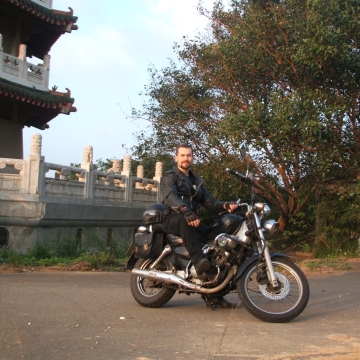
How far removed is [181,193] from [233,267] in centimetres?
96

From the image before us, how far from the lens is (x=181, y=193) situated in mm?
6008

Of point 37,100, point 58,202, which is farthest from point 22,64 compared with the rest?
point 58,202

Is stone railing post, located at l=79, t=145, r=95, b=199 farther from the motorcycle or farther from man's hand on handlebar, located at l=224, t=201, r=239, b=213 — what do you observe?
man's hand on handlebar, located at l=224, t=201, r=239, b=213

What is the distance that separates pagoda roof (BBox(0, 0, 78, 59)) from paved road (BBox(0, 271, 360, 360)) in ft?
37.7

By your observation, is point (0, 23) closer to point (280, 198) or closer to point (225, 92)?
point (225, 92)

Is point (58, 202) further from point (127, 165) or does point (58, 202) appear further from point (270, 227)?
point (270, 227)

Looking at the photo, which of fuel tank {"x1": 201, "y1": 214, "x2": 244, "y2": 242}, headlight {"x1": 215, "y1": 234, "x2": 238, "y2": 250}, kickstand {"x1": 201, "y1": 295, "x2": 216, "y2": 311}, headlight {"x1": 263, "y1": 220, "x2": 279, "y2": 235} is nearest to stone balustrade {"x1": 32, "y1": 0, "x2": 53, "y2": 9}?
fuel tank {"x1": 201, "y1": 214, "x2": 244, "y2": 242}

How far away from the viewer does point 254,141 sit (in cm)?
1420

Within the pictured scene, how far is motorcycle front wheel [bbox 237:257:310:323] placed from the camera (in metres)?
5.26

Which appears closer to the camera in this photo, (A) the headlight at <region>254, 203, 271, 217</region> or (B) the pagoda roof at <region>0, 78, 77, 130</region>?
(A) the headlight at <region>254, 203, 271, 217</region>

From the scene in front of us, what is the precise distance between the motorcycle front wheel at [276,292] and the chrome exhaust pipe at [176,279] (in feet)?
0.90

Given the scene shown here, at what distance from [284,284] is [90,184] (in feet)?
35.6

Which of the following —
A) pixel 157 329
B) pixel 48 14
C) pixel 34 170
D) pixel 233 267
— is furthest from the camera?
pixel 48 14

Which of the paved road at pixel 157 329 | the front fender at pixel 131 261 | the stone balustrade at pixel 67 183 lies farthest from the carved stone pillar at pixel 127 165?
the front fender at pixel 131 261
